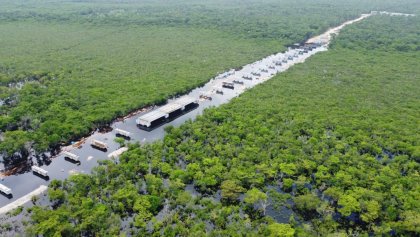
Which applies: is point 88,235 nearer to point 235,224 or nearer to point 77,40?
point 235,224

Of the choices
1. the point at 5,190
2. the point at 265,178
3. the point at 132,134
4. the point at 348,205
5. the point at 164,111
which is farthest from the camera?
the point at 164,111

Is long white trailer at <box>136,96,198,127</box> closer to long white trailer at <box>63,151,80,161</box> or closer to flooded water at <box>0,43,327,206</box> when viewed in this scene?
flooded water at <box>0,43,327,206</box>

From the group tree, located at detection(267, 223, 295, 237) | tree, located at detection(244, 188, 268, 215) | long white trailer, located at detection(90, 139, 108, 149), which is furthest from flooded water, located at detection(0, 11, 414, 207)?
tree, located at detection(267, 223, 295, 237)

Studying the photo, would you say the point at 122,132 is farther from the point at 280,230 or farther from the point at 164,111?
the point at 280,230

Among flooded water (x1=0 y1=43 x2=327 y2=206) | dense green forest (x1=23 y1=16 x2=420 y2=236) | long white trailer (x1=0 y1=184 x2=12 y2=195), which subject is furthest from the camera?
flooded water (x1=0 y1=43 x2=327 y2=206)

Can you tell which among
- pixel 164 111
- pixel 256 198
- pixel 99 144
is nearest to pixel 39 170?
pixel 99 144

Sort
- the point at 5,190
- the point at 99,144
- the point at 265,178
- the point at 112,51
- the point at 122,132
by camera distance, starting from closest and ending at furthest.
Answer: the point at 5,190 < the point at 265,178 < the point at 99,144 < the point at 122,132 < the point at 112,51

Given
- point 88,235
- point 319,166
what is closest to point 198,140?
point 319,166
